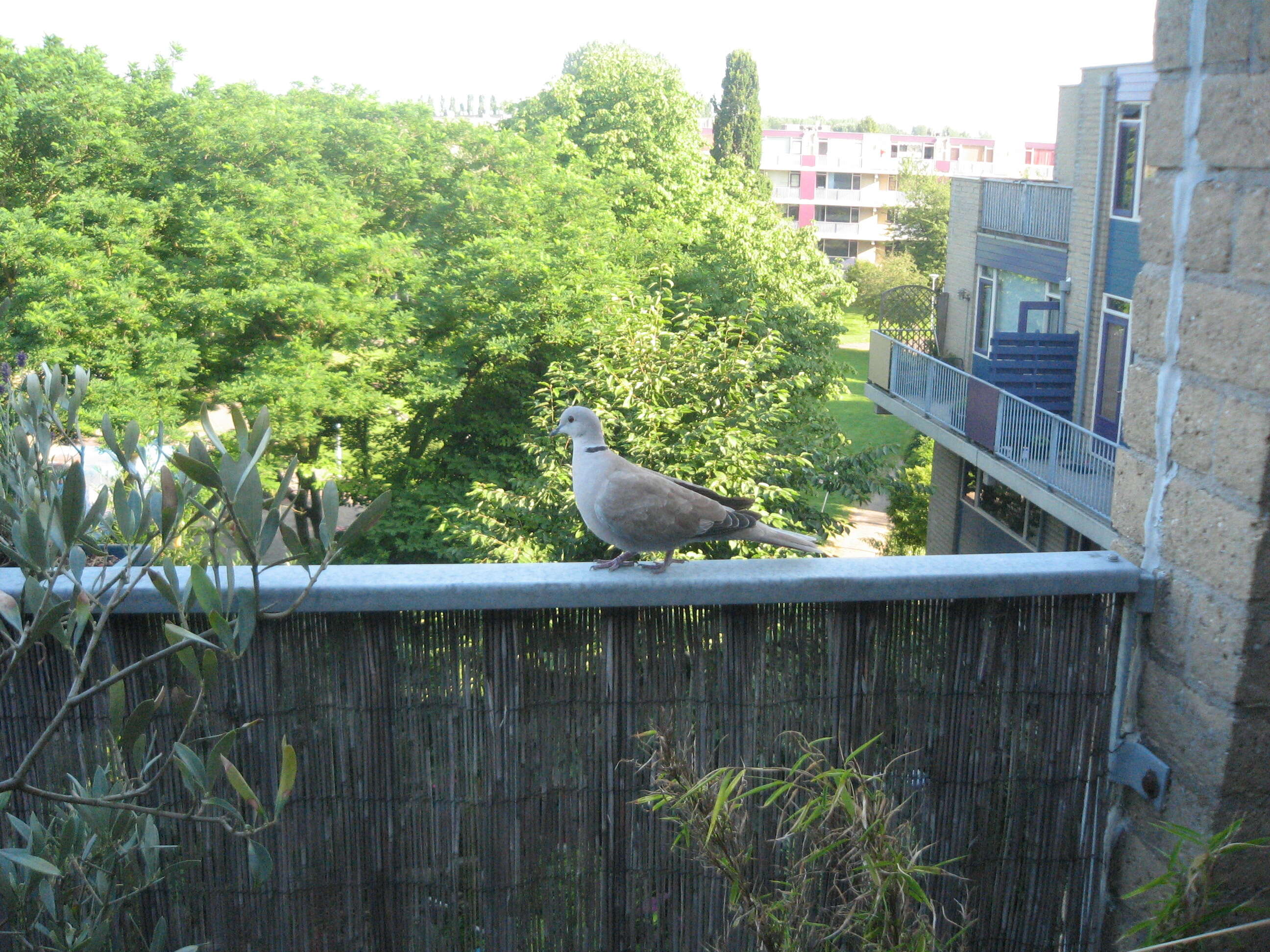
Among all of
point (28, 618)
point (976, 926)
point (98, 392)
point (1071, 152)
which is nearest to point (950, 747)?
point (976, 926)

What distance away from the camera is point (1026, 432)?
12477mm

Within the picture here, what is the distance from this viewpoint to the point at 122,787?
154 cm

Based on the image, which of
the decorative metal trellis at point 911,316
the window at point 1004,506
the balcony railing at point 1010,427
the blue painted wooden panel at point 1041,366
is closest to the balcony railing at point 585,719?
the balcony railing at point 1010,427

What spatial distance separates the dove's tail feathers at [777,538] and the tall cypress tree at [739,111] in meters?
32.5

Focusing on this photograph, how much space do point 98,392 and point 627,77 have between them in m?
15.6

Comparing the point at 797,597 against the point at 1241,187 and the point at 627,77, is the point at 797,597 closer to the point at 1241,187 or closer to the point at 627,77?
the point at 1241,187

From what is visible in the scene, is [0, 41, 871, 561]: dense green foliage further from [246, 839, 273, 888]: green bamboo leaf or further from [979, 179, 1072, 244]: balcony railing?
[246, 839, 273, 888]: green bamboo leaf

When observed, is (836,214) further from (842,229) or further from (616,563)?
(616,563)

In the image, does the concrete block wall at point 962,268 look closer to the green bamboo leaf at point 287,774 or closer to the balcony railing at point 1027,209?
the balcony railing at point 1027,209

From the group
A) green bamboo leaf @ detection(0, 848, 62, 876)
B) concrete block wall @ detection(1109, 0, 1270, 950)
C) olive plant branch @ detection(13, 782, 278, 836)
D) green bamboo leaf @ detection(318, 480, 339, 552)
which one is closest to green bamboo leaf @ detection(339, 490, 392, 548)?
green bamboo leaf @ detection(318, 480, 339, 552)

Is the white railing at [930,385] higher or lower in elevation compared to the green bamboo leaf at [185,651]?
lower

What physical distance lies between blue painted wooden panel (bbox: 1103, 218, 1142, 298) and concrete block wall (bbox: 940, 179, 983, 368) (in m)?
3.40

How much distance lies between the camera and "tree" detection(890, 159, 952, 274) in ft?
135

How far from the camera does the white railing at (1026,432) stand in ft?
36.1
